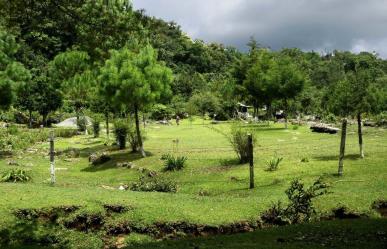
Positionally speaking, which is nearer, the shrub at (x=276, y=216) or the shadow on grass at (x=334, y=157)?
the shrub at (x=276, y=216)

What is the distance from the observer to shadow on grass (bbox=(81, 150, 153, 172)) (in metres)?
37.9

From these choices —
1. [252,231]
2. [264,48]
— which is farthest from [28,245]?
[264,48]

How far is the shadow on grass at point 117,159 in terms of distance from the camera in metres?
37.9

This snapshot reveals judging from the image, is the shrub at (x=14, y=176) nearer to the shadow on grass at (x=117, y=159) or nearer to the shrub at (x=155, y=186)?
the shadow on grass at (x=117, y=159)

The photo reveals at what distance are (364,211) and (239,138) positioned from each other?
12967 millimetres

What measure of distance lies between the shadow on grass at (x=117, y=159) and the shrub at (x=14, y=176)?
242 inches

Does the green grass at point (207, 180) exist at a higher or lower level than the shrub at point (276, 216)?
higher

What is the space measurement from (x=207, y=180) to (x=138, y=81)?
12.7 meters

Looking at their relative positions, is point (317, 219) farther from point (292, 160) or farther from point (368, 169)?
point (292, 160)

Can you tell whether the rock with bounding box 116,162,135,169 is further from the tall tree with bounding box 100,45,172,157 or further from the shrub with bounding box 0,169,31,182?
the shrub with bounding box 0,169,31,182

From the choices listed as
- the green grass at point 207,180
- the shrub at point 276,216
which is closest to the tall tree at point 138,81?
the green grass at point 207,180

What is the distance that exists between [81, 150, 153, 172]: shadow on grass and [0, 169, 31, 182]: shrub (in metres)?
6.15

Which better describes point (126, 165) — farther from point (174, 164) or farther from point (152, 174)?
point (174, 164)

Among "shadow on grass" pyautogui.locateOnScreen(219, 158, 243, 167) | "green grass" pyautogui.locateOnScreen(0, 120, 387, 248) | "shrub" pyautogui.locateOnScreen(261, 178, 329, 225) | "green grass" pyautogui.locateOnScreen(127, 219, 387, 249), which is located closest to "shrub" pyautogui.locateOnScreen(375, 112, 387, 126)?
"green grass" pyautogui.locateOnScreen(0, 120, 387, 248)
